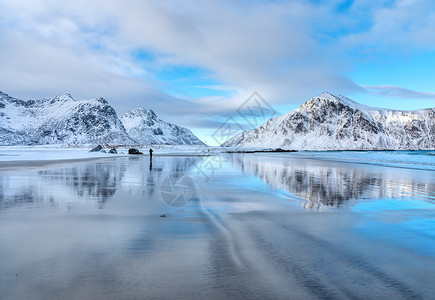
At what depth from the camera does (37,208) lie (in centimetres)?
1052

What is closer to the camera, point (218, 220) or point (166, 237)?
point (166, 237)

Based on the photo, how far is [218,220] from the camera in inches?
360

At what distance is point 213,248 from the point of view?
6.48m

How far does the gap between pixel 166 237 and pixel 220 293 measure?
3085 millimetres

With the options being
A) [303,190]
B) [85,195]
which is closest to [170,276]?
[85,195]

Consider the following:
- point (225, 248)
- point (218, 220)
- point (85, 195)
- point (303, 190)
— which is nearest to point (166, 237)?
point (225, 248)

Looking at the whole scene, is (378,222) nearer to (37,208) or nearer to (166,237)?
(166,237)

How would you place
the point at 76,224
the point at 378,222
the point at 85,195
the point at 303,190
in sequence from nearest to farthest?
the point at 76,224 < the point at 378,222 < the point at 85,195 < the point at 303,190

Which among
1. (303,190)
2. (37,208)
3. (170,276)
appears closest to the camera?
(170,276)

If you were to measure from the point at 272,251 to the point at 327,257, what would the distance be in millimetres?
1055

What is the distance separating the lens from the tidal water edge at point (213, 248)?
4.64 meters

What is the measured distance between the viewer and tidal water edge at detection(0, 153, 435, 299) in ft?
15.2

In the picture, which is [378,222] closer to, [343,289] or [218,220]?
[218,220]

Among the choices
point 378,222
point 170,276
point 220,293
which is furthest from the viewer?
point 378,222
